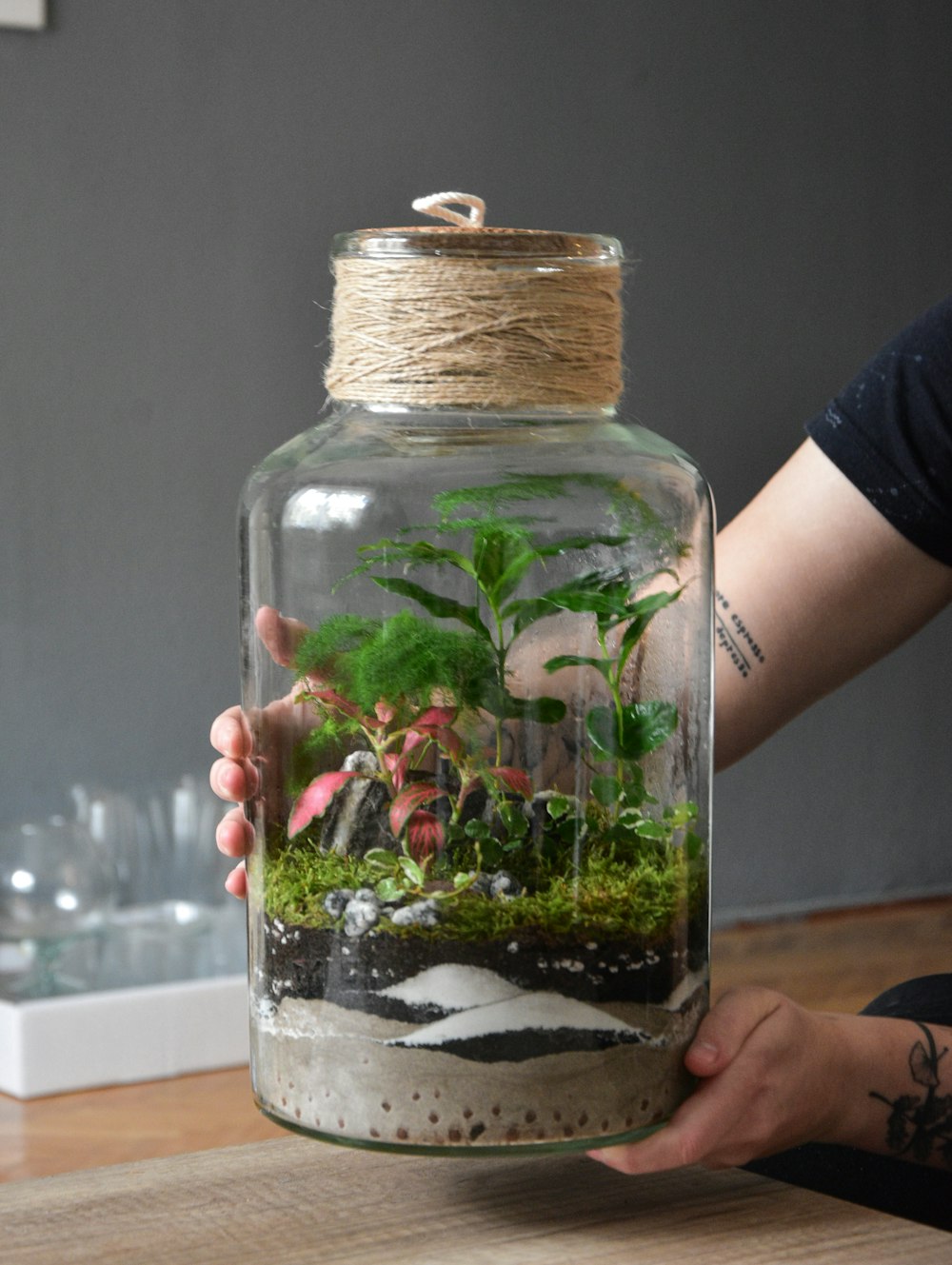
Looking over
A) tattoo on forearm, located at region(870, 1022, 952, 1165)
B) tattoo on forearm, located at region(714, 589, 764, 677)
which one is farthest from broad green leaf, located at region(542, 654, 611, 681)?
tattoo on forearm, located at region(714, 589, 764, 677)

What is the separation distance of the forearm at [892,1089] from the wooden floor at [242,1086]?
828mm

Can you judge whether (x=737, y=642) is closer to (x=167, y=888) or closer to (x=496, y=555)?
(x=496, y=555)

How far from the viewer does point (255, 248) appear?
2.39m

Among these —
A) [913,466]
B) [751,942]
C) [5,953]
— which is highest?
[913,466]

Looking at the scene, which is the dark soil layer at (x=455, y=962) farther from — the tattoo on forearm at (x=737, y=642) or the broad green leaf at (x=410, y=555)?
the tattoo on forearm at (x=737, y=642)

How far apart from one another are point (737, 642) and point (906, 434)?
0.19 meters

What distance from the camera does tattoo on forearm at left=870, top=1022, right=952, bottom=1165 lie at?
870 millimetres

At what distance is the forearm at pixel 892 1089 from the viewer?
839mm

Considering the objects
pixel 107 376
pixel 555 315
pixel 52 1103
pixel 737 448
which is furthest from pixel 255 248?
pixel 555 315

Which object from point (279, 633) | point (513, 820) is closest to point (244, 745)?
point (279, 633)

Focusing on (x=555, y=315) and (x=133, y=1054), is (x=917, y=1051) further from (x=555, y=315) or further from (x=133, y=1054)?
(x=133, y=1054)

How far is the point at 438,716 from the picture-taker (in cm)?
65

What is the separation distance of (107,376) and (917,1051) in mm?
1770

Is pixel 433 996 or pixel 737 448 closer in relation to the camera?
pixel 433 996
